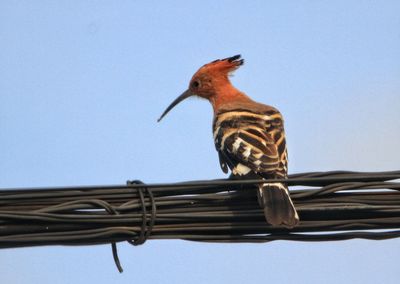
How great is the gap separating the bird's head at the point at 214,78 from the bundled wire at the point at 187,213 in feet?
13.3

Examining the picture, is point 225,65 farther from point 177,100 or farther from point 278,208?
point 278,208

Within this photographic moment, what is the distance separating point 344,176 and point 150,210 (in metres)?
0.88

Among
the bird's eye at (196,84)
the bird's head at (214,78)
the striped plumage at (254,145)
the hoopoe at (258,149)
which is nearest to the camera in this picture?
the hoopoe at (258,149)

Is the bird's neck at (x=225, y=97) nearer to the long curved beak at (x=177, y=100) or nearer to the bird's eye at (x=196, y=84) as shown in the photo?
the bird's eye at (x=196, y=84)

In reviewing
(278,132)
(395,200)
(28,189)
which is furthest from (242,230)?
(278,132)

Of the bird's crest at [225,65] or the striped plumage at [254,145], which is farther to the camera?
the bird's crest at [225,65]

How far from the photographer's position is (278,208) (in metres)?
3.52

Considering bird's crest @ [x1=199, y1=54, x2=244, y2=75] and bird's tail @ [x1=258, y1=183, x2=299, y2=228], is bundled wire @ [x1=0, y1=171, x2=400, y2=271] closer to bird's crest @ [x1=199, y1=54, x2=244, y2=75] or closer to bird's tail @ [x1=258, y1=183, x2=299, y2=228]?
bird's tail @ [x1=258, y1=183, x2=299, y2=228]

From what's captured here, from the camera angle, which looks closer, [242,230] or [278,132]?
[242,230]

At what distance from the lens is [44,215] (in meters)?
3.20

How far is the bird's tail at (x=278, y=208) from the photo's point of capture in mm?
3502

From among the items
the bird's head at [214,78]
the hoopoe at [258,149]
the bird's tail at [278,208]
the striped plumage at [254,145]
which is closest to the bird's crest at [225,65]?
the bird's head at [214,78]

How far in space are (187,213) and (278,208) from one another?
0.44 meters

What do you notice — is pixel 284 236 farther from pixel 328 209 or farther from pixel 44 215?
pixel 44 215
